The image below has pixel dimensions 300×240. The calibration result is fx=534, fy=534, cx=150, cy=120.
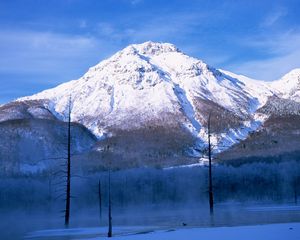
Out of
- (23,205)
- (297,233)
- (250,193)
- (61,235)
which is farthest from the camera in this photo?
(250,193)

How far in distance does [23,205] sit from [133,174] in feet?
189

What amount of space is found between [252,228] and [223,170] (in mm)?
120144

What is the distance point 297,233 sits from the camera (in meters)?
22.0

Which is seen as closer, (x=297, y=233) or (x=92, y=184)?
(x=297, y=233)

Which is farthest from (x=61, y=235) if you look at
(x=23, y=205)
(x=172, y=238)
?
(x=23, y=205)

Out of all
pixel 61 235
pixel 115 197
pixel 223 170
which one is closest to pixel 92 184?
pixel 115 197

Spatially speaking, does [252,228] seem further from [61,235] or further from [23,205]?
[23,205]

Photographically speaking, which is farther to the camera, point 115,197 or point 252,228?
point 115,197

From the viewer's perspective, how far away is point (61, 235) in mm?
34969

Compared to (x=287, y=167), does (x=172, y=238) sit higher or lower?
lower

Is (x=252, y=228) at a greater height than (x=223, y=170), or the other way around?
(x=223, y=170)

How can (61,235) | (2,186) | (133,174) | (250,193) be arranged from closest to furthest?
1. (61,235)
2. (2,186)
3. (250,193)
4. (133,174)

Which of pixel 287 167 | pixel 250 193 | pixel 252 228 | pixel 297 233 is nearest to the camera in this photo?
pixel 297 233

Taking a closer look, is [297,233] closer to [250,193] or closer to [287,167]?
[250,193]
